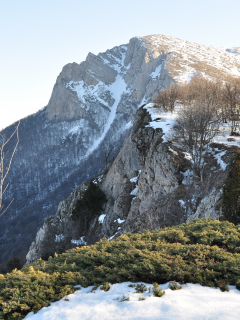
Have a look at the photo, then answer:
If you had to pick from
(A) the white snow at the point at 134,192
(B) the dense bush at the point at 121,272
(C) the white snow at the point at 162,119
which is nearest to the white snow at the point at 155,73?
(C) the white snow at the point at 162,119

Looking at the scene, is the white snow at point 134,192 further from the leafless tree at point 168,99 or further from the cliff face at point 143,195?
the leafless tree at point 168,99

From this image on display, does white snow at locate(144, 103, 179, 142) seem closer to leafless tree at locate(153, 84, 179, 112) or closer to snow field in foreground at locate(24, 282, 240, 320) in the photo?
leafless tree at locate(153, 84, 179, 112)

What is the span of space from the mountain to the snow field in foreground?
373ft

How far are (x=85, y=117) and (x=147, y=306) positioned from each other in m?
182

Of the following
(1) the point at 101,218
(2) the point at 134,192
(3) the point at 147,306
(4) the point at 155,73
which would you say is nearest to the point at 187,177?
(2) the point at 134,192

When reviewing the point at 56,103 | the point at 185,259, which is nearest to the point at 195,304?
the point at 185,259

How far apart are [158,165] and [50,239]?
886 inches

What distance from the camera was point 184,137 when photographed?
19547mm

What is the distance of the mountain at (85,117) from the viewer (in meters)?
128

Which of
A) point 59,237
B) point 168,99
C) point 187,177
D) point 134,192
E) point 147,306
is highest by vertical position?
point 168,99

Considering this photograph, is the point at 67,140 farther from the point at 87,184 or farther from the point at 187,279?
the point at 187,279

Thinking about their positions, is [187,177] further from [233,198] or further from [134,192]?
[134,192]

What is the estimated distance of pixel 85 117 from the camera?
179375mm

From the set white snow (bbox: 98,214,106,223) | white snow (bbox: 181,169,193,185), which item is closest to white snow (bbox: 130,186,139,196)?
white snow (bbox: 98,214,106,223)
